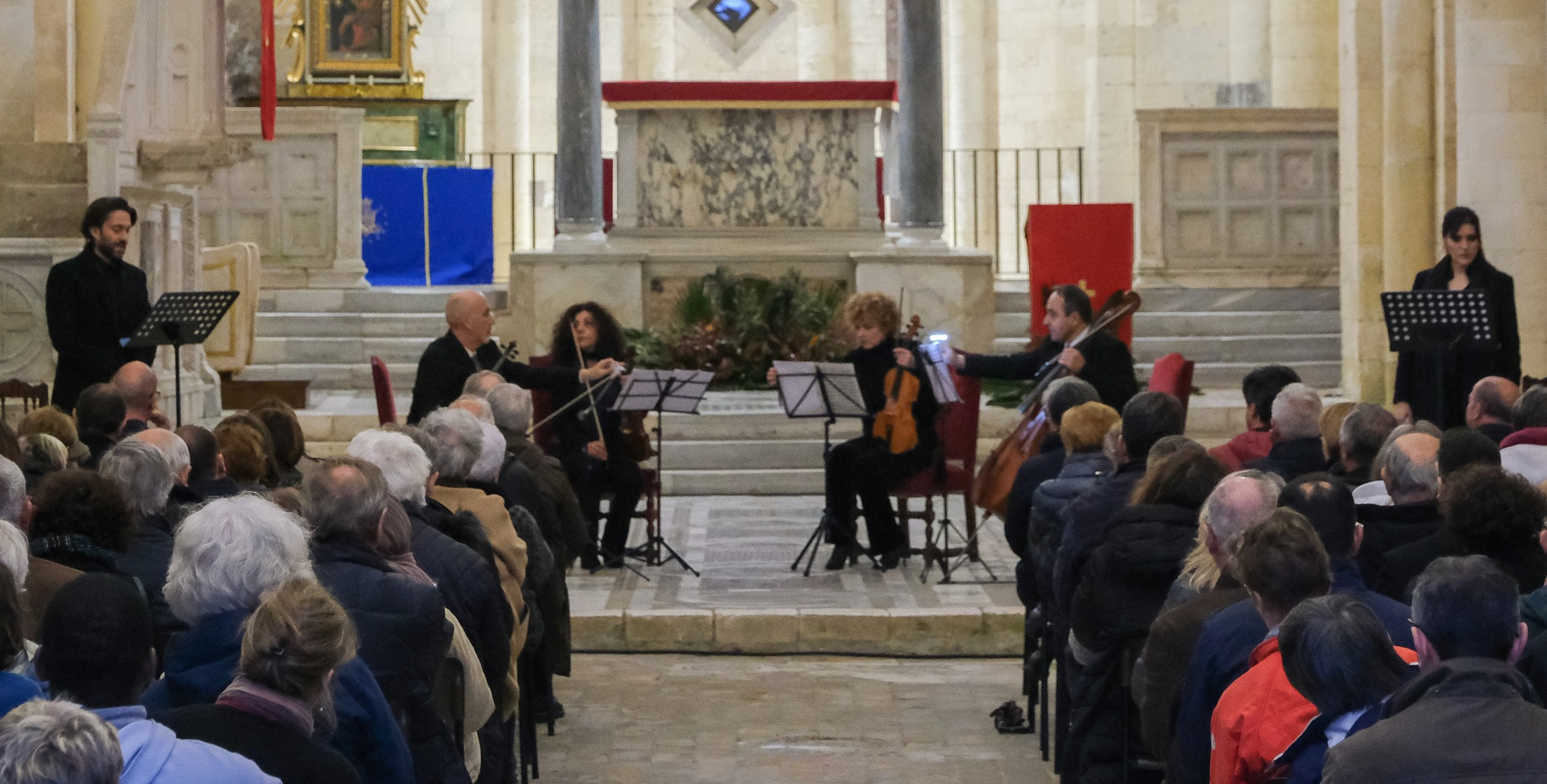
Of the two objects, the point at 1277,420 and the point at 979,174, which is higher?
the point at 979,174

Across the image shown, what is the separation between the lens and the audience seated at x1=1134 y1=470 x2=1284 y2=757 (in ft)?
12.2

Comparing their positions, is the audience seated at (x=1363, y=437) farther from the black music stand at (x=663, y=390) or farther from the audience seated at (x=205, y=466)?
the black music stand at (x=663, y=390)

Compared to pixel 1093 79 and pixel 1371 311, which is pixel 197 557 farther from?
pixel 1093 79

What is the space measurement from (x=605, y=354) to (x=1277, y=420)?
3.53m

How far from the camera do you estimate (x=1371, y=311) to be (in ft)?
37.4

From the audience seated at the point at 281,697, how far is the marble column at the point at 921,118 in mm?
10544

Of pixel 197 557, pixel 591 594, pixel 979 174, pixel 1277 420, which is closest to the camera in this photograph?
→ pixel 197 557

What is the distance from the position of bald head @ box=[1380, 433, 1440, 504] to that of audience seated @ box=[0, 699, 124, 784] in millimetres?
3156

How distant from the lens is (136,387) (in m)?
6.24

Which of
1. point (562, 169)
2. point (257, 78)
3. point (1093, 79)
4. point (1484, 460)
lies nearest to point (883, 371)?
point (1484, 460)

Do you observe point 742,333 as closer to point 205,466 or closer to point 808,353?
point 808,353

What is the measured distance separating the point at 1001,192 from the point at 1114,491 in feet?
42.9

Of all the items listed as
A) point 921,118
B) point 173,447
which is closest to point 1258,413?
point 173,447


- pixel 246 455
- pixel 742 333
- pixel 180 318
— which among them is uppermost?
pixel 180 318
